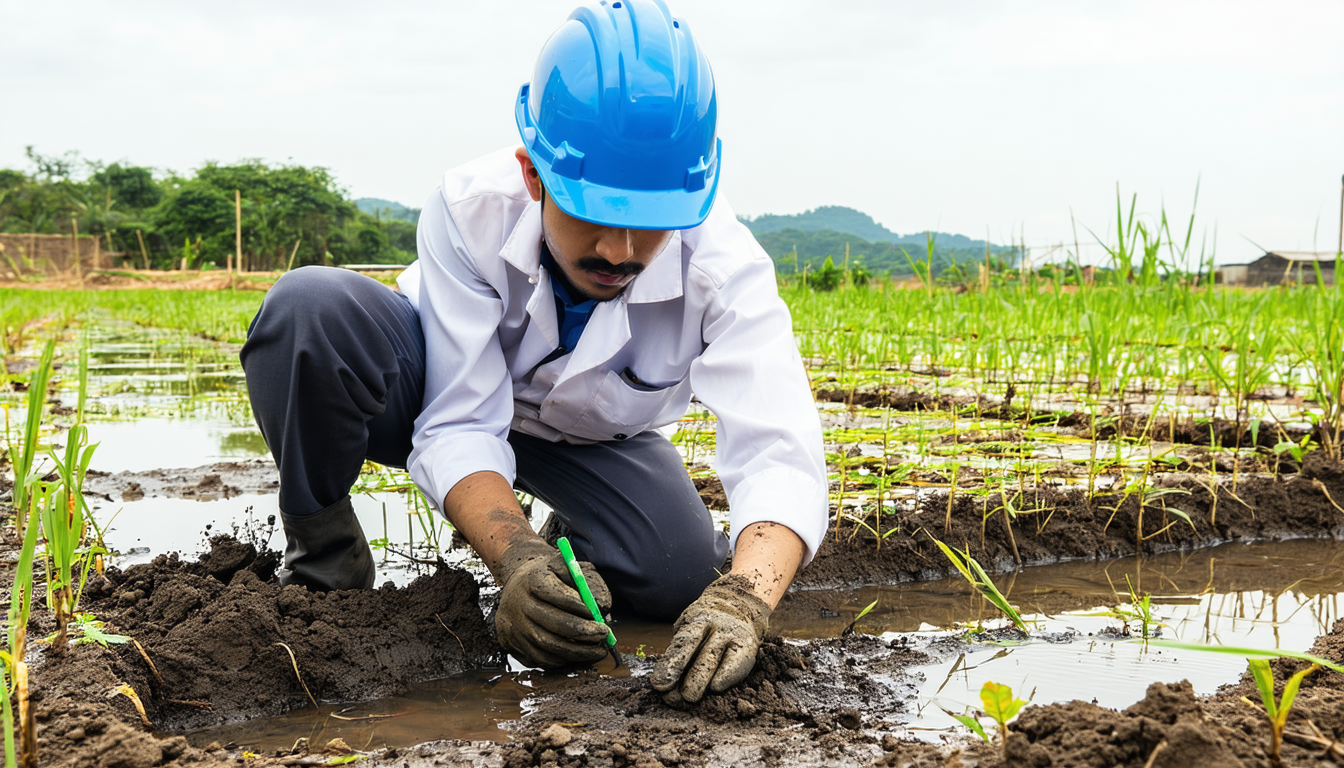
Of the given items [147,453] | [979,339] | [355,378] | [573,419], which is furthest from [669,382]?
[979,339]

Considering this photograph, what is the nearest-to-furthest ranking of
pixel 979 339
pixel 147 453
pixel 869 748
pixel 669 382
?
pixel 869 748, pixel 669 382, pixel 147 453, pixel 979 339

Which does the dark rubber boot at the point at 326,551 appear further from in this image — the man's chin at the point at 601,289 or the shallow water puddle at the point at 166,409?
the shallow water puddle at the point at 166,409

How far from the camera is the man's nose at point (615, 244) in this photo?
1694 mm

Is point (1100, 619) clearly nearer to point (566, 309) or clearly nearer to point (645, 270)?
point (645, 270)

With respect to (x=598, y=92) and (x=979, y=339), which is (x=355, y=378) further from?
(x=979, y=339)

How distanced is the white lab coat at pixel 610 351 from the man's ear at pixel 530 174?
56mm

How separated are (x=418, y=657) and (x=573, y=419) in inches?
27.7

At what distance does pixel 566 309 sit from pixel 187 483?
1.63 meters

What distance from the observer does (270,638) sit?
1.60 m


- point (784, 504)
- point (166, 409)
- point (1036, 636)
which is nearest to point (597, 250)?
point (784, 504)

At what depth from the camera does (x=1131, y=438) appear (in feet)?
10.2

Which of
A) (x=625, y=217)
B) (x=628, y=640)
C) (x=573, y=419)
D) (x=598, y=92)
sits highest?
(x=598, y=92)

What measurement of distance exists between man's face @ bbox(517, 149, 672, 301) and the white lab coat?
0.34 feet

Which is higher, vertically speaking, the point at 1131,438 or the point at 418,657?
the point at 1131,438
